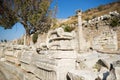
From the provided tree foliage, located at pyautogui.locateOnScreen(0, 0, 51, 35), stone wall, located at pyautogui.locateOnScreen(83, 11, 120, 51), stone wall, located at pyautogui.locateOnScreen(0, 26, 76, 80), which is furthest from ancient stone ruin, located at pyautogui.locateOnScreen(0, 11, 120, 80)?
tree foliage, located at pyautogui.locateOnScreen(0, 0, 51, 35)

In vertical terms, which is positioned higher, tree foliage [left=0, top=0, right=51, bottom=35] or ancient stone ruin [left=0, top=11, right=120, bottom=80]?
tree foliage [left=0, top=0, right=51, bottom=35]

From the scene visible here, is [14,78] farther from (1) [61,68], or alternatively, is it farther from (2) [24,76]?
(1) [61,68]

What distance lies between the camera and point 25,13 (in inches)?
595

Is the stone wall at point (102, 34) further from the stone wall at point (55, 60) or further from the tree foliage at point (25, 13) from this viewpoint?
the stone wall at point (55, 60)

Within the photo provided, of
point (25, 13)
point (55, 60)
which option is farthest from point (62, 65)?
point (25, 13)

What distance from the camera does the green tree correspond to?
14836 mm

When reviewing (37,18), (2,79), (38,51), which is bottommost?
(2,79)

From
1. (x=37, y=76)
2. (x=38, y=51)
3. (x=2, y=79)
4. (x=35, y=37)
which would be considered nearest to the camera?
(x=37, y=76)

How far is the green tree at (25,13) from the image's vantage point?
14836 mm

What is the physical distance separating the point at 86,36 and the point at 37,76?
555 inches

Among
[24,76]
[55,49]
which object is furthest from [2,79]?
[55,49]

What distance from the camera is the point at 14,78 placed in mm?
4723

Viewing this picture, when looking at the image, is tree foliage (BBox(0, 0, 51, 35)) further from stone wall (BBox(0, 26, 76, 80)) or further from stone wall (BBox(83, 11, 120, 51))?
stone wall (BBox(0, 26, 76, 80))

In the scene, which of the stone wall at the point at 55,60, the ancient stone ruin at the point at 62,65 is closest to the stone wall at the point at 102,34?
the ancient stone ruin at the point at 62,65
